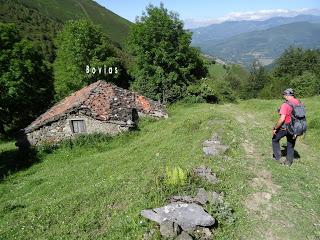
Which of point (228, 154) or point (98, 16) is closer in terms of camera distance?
point (228, 154)

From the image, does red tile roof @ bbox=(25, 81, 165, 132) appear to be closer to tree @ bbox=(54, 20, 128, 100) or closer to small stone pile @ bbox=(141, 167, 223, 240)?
small stone pile @ bbox=(141, 167, 223, 240)

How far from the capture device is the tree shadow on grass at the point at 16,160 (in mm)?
22306

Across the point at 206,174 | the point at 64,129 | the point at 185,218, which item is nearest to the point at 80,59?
the point at 64,129

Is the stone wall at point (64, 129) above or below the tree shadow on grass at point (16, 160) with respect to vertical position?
above

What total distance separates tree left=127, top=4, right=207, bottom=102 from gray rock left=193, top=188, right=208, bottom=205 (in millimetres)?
33821

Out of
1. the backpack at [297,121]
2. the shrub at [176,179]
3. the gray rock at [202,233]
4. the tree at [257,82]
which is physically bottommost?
the tree at [257,82]

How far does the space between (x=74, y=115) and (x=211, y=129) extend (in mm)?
11366

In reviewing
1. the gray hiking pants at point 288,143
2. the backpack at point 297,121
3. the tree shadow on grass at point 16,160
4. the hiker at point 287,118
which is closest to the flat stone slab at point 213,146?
the gray hiking pants at point 288,143

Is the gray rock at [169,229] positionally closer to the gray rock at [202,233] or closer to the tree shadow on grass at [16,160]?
the gray rock at [202,233]

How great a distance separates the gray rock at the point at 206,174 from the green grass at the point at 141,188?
0.84 feet

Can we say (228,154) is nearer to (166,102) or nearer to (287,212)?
(287,212)

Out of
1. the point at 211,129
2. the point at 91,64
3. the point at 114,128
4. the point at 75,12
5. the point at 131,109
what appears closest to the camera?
the point at 211,129

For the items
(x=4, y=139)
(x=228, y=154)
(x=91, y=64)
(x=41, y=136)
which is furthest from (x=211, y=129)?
(x=91, y=64)

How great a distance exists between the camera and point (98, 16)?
186 m
